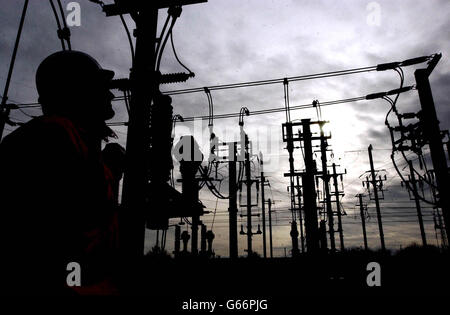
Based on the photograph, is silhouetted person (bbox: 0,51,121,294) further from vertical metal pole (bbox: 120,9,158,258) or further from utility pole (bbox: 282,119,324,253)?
utility pole (bbox: 282,119,324,253)

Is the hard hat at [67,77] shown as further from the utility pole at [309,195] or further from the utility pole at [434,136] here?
the utility pole at [309,195]

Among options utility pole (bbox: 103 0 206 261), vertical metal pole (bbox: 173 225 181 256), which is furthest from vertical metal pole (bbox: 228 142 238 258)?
vertical metal pole (bbox: 173 225 181 256)

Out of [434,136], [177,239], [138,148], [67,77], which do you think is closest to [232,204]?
[434,136]

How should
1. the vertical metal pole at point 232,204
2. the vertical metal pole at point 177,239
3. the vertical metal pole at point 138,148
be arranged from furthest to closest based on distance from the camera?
the vertical metal pole at point 177,239 → the vertical metal pole at point 232,204 → the vertical metal pole at point 138,148

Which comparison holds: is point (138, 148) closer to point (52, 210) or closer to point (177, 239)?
point (52, 210)

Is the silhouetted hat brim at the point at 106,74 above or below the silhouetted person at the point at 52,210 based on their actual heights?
above

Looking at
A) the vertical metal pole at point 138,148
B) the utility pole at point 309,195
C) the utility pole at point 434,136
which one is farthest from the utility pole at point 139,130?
the utility pole at point 309,195

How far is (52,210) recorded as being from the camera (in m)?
1.15

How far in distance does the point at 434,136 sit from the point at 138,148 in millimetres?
11710

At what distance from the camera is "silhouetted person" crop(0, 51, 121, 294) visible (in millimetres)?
1083

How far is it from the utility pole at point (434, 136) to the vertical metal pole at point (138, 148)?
35.0 feet

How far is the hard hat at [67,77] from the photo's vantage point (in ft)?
6.15

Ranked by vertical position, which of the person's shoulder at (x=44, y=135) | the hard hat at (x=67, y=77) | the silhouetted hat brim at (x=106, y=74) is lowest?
the person's shoulder at (x=44, y=135)

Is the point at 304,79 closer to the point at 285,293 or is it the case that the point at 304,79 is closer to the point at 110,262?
the point at 285,293
